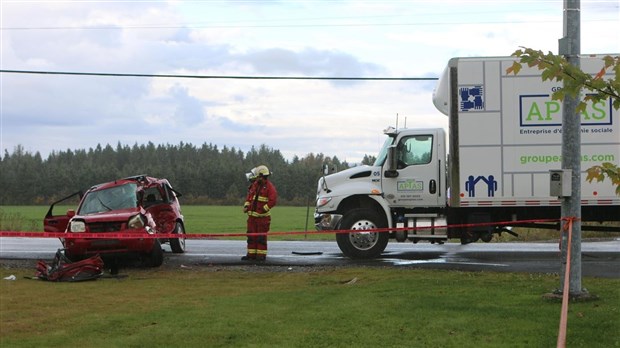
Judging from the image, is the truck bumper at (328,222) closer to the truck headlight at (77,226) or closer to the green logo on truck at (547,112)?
the green logo on truck at (547,112)

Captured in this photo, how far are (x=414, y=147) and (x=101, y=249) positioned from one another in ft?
20.9

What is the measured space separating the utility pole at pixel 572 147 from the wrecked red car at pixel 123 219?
22.2ft

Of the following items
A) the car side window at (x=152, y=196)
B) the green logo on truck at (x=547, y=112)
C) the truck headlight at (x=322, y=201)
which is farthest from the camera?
the car side window at (x=152, y=196)

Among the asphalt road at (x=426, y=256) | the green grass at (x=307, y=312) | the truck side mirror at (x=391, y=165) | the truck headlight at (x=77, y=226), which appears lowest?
the green grass at (x=307, y=312)

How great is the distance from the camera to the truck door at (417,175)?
14977 mm

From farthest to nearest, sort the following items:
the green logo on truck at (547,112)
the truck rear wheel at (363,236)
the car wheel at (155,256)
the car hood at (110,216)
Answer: the truck rear wheel at (363,236)
the green logo on truck at (547,112)
the car wheel at (155,256)
the car hood at (110,216)

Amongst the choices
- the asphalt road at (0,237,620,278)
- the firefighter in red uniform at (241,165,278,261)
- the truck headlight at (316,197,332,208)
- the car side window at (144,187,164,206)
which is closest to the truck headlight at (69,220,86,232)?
the asphalt road at (0,237,620,278)

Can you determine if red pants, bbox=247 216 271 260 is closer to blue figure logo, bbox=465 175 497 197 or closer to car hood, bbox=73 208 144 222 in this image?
car hood, bbox=73 208 144 222

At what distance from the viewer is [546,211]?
48.7 feet

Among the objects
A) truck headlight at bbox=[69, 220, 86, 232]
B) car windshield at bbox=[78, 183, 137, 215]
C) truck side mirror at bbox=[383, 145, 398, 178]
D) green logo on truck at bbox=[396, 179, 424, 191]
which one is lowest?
truck headlight at bbox=[69, 220, 86, 232]

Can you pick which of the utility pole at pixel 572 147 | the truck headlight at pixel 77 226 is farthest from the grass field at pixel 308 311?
the truck headlight at pixel 77 226

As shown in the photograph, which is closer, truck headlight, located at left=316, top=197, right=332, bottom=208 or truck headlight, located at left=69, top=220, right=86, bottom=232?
truck headlight, located at left=69, top=220, right=86, bottom=232

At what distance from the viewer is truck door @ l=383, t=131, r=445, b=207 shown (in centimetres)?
1498

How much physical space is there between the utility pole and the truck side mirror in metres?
5.87
